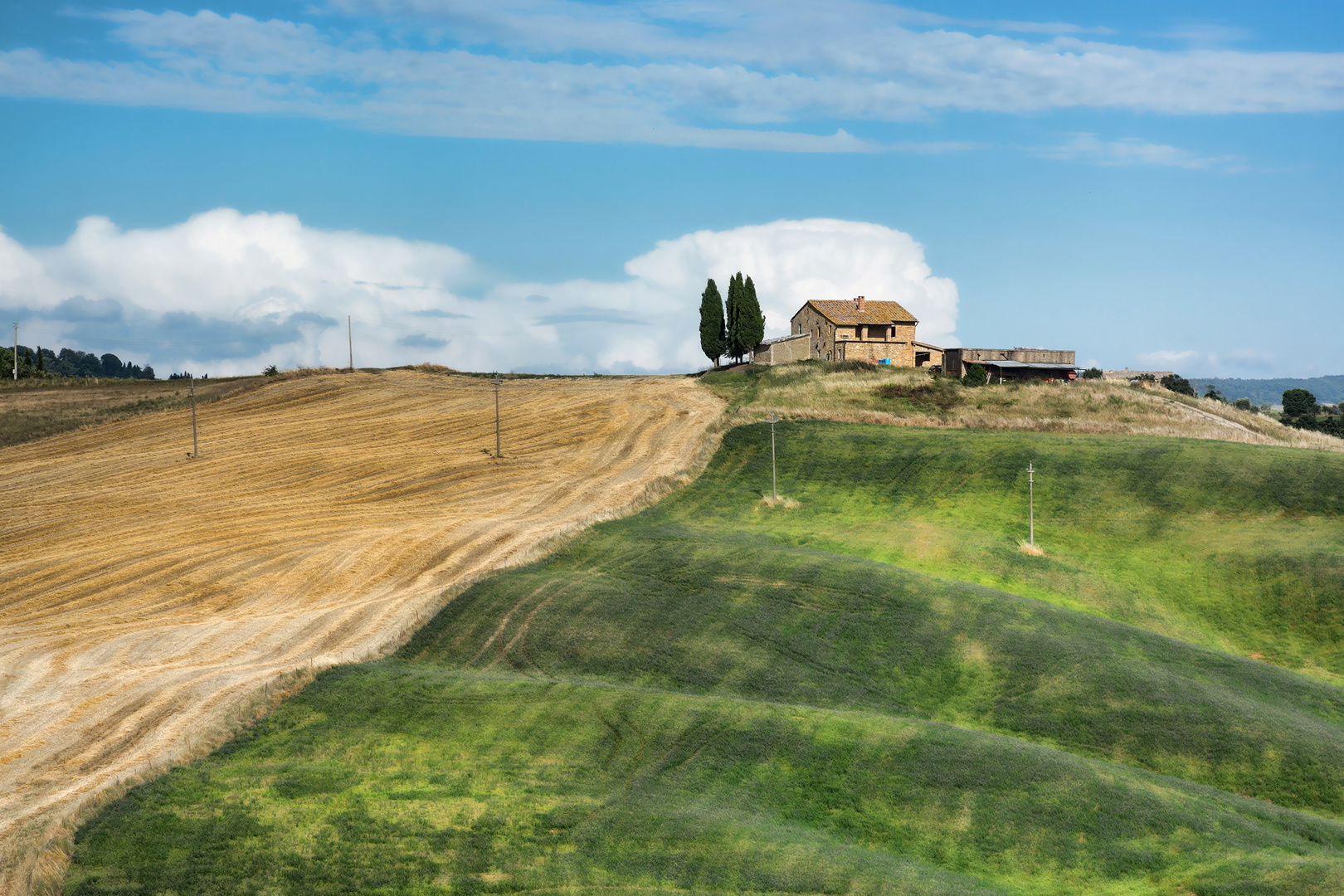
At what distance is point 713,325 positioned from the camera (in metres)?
111

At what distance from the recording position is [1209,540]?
159 ft

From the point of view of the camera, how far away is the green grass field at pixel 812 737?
1961 cm

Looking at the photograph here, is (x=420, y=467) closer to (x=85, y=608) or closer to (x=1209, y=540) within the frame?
(x=85, y=608)

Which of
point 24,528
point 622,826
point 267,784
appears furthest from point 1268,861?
point 24,528

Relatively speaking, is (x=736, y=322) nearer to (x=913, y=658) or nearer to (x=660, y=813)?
(x=913, y=658)

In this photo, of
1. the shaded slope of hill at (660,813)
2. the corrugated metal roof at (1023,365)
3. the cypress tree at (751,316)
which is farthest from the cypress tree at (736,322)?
the shaded slope of hill at (660,813)

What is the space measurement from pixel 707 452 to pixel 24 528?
4388 centimetres

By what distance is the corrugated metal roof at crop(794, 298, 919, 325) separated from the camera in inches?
4048

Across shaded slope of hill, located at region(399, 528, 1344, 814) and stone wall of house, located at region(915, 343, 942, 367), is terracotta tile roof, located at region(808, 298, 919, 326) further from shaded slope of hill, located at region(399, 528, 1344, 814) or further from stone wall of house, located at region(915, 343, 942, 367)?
shaded slope of hill, located at region(399, 528, 1344, 814)

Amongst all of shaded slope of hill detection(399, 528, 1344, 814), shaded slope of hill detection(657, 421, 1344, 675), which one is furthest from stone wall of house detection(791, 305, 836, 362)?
shaded slope of hill detection(399, 528, 1344, 814)

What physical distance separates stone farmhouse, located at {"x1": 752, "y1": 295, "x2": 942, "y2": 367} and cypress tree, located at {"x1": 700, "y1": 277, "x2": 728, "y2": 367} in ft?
20.9

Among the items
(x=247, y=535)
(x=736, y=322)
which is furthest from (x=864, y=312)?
→ (x=247, y=535)

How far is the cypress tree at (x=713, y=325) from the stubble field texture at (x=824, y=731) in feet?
202

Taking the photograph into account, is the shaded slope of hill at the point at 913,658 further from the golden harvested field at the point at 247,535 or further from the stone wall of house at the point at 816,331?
the stone wall of house at the point at 816,331
